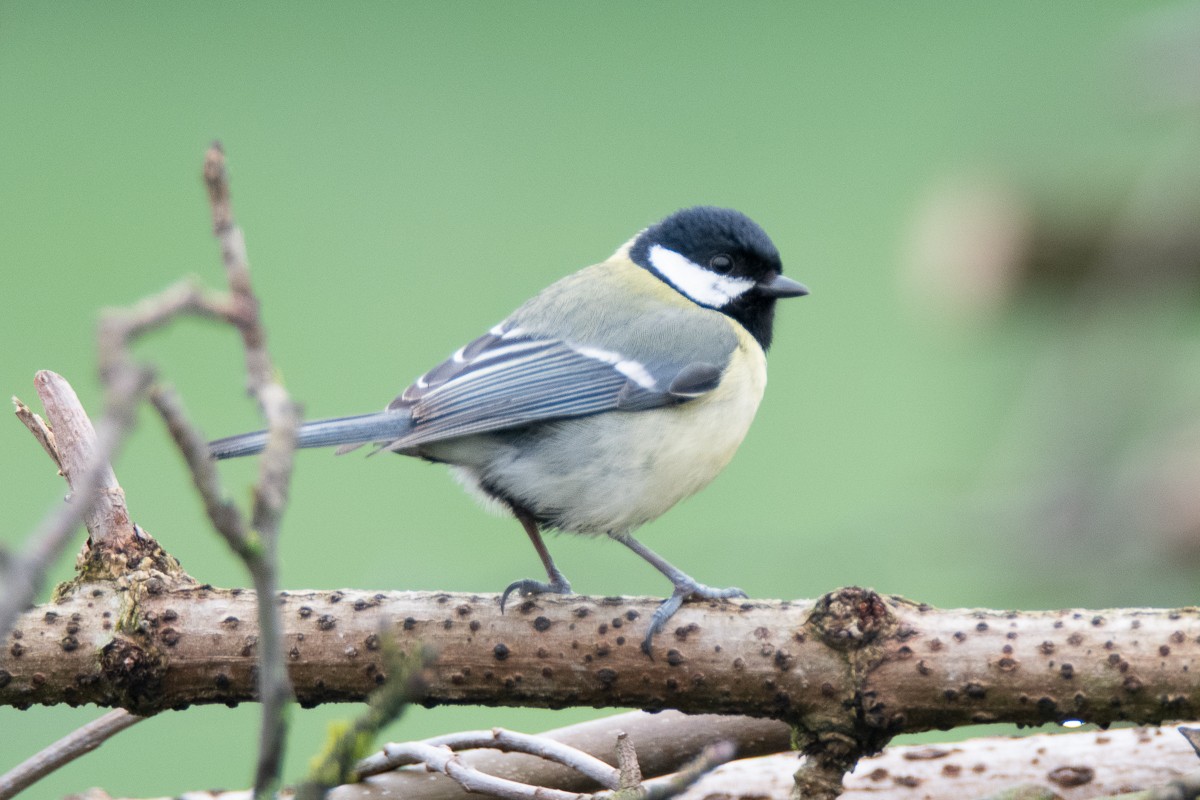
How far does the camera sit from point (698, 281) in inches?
83.8

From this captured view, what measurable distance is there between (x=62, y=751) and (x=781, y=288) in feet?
4.30

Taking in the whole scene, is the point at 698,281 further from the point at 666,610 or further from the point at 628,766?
the point at 628,766

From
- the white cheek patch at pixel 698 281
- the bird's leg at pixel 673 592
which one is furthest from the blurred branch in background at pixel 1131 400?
the white cheek patch at pixel 698 281

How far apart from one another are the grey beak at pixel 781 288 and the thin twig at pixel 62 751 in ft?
4.03

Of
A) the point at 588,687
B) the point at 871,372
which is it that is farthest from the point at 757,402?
the point at 871,372

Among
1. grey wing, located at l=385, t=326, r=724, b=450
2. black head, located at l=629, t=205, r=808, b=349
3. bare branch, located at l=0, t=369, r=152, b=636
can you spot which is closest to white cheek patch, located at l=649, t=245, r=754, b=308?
black head, located at l=629, t=205, r=808, b=349

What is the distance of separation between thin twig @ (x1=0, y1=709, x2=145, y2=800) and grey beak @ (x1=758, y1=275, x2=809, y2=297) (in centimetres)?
123

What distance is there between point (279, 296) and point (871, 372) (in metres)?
2.15

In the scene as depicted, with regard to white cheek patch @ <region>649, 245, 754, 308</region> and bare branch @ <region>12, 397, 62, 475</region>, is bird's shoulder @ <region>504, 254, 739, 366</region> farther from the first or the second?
bare branch @ <region>12, 397, 62, 475</region>

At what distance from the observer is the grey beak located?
2.07 m

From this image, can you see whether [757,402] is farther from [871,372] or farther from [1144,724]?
[871,372]

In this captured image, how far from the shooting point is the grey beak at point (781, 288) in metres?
2.07

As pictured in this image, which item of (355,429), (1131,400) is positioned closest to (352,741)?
(355,429)

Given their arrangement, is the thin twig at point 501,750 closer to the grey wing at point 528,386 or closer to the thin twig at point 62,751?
the thin twig at point 62,751
